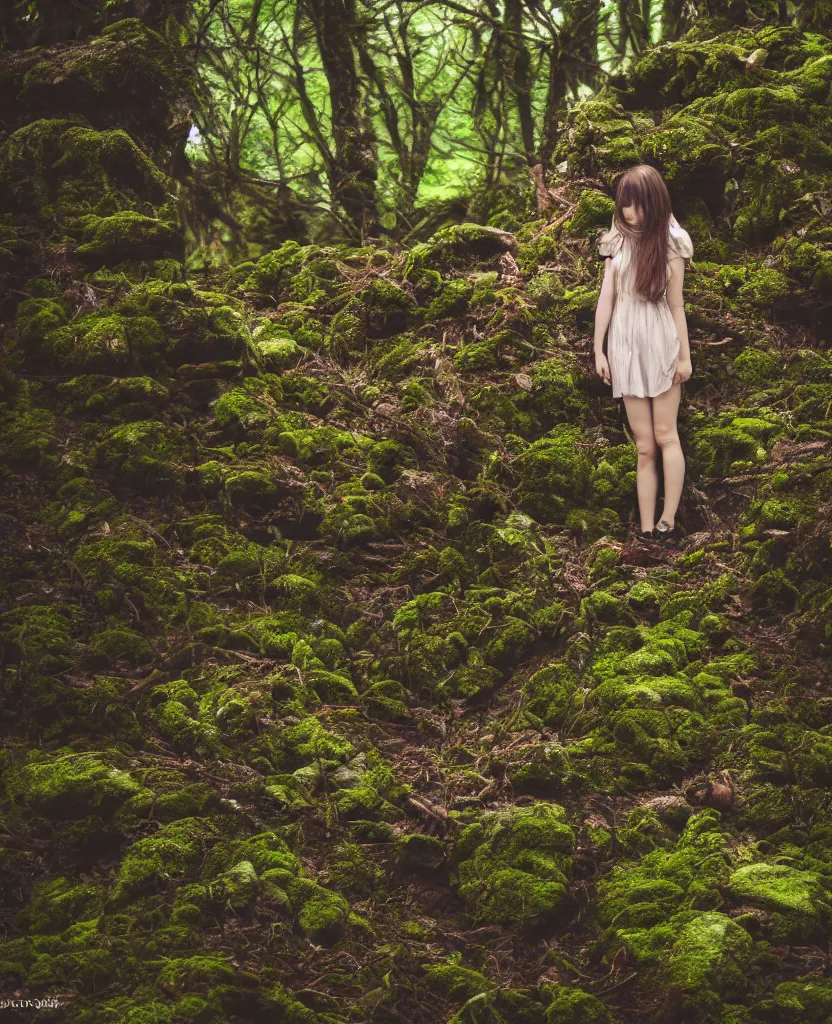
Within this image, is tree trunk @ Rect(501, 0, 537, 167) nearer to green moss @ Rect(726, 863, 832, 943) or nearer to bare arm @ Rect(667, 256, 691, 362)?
bare arm @ Rect(667, 256, 691, 362)

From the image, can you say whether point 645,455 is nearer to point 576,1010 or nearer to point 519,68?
point 576,1010

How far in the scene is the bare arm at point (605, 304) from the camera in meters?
6.30

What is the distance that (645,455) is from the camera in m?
6.30

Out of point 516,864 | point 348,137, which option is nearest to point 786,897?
point 516,864

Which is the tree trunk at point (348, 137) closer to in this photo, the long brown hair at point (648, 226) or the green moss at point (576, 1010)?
the long brown hair at point (648, 226)

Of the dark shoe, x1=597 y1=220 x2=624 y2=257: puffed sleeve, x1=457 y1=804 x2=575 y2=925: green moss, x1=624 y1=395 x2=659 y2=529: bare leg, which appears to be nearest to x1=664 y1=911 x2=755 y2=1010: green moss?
x1=457 y1=804 x2=575 y2=925: green moss

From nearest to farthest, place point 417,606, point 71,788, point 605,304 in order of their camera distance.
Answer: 1. point 71,788
2. point 417,606
3. point 605,304

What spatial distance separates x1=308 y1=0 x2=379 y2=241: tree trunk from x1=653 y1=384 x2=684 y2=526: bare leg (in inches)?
156

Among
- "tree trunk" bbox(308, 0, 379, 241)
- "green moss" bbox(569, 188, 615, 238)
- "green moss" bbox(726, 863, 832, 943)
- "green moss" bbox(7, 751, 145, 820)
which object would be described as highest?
"tree trunk" bbox(308, 0, 379, 241)

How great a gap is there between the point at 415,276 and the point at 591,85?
300 centimetres

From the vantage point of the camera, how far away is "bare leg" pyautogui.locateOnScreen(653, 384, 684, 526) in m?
6.23

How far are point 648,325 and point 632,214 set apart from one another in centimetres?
69

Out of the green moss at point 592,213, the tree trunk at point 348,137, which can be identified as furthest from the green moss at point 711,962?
the tree trunk at point 348,137

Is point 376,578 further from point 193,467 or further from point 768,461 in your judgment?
point 768,461
